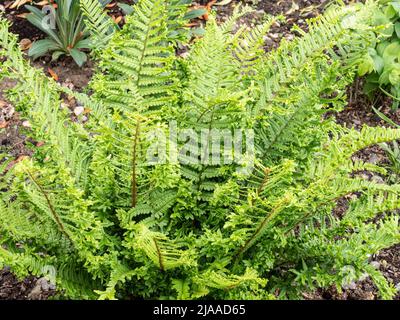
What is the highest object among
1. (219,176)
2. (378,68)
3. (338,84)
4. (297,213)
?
(378,68)

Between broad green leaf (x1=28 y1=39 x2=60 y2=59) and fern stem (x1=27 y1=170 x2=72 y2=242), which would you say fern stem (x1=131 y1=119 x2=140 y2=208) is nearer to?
fern stem (x1=27 y1=170 x2=72 y2=242)

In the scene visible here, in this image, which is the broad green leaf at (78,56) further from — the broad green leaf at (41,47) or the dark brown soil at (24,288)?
the dark brown soil at (24,288)

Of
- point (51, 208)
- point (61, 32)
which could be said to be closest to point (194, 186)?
point (51, 208)

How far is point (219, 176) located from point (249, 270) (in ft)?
1.42

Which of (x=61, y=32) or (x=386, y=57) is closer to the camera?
(x=386, y=57)

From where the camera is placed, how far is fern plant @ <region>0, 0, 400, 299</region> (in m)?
2.04

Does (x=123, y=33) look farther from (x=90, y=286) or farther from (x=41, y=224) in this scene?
(x=90, y=286)

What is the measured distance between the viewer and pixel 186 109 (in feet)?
7.20

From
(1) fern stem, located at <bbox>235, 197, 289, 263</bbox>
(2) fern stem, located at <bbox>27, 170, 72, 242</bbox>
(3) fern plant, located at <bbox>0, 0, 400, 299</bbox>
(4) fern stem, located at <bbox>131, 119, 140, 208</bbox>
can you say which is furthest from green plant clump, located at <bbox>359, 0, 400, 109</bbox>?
(2) fern stem, located at <bbox>27, 170, 72, 242</bbox>

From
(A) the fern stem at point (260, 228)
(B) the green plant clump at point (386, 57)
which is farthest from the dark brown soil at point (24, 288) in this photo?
(B) the green plant clump at point (386, 57)

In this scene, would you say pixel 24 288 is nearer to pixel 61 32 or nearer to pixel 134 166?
pixel 134 166

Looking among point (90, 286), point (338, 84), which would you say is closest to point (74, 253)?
point (90, 286)

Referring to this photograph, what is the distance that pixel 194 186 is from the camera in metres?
2.24

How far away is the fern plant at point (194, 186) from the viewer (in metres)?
2.04
